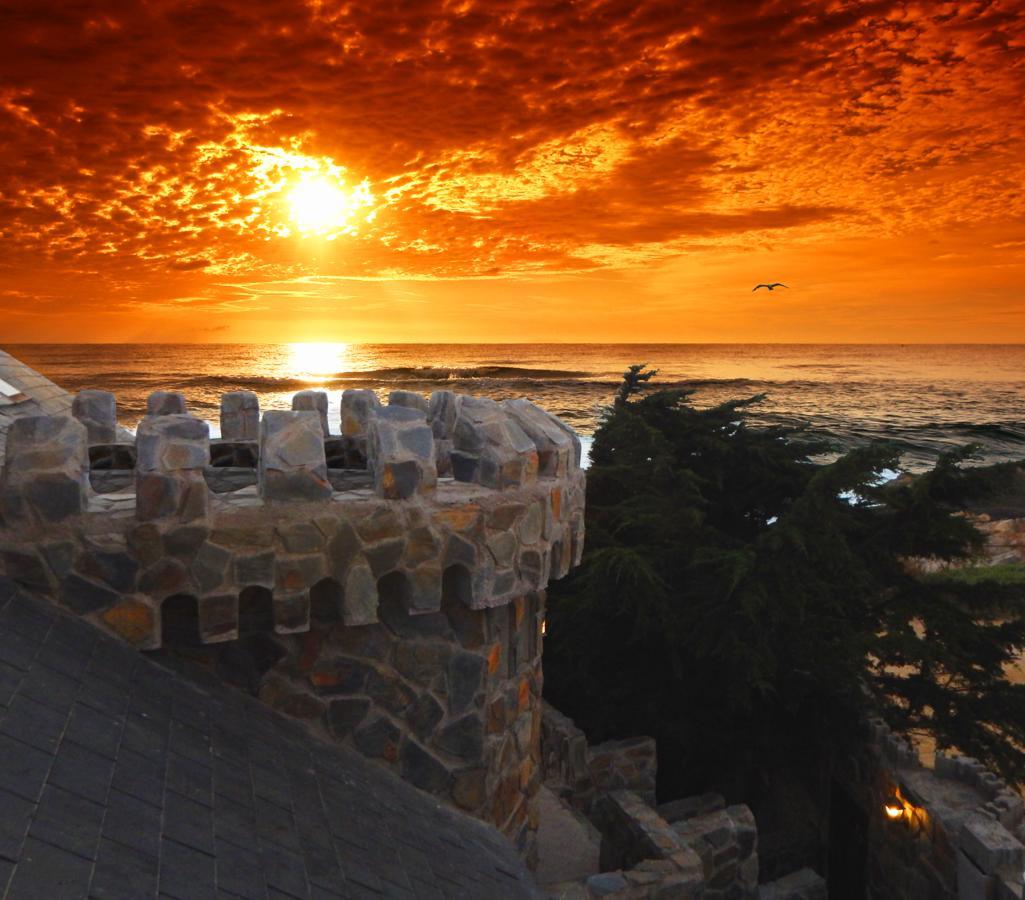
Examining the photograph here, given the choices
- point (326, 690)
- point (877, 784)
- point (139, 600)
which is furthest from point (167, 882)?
point (877, 784)

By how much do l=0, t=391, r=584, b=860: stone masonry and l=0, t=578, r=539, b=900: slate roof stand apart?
0.82 feet

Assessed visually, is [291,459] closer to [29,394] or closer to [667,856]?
[29,394]

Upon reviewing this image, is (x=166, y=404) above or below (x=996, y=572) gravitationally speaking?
above

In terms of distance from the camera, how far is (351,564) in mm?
5203

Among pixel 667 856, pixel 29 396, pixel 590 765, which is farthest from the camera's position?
pixel 590 765

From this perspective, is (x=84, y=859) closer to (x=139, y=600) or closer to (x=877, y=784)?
(x=139, y=600)

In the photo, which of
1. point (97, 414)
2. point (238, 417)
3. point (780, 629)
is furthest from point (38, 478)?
point (780, 629)

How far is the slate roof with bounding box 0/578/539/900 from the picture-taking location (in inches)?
123

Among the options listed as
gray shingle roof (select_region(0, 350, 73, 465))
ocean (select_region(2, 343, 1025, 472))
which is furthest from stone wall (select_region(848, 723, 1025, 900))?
ocean (select_region(2, 343, 1025, 472))

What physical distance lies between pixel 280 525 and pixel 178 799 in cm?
166

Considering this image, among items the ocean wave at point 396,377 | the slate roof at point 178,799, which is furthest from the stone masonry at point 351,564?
the ocean wave at point 396,377

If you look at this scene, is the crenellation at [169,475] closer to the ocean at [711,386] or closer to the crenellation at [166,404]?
the crenellation at [166,404]

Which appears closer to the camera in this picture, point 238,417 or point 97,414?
point 97,414

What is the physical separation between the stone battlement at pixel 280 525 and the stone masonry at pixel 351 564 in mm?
12
